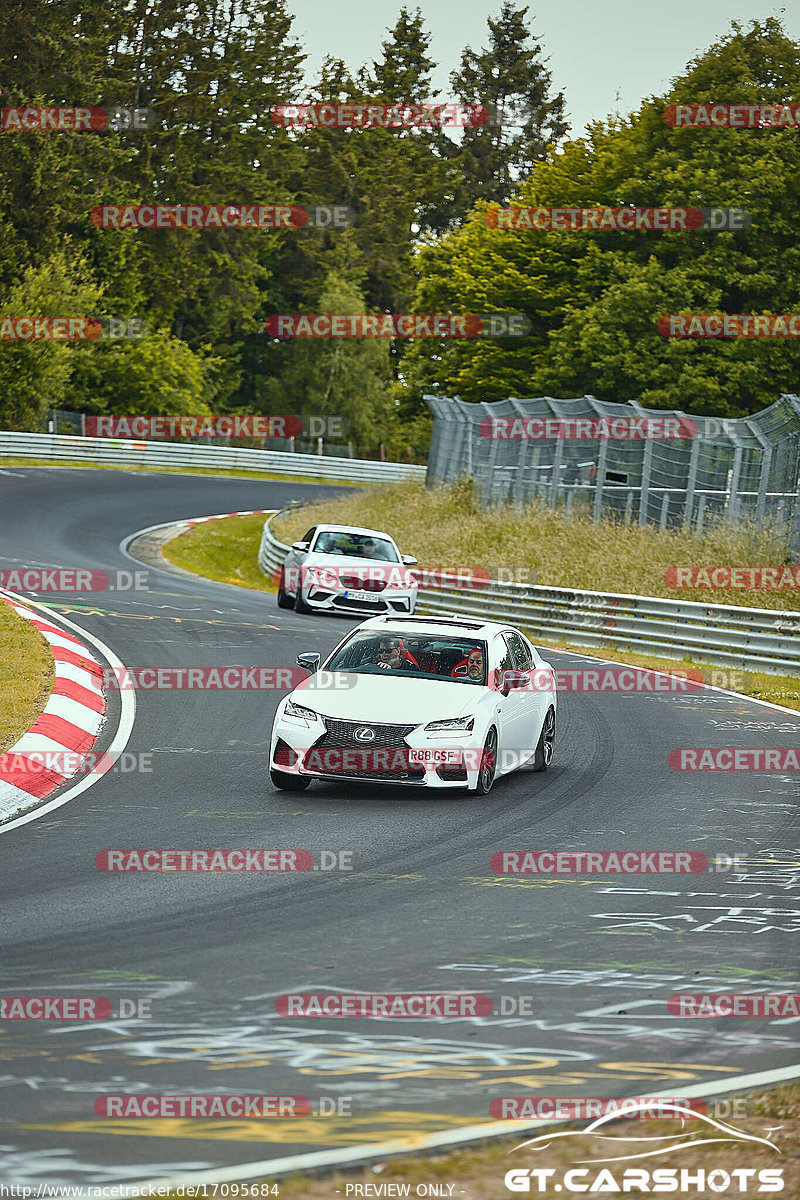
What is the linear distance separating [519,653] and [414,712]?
7.51ft

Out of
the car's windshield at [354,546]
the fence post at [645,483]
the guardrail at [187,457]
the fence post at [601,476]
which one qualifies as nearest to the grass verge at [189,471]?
the guardrail at [187,457]

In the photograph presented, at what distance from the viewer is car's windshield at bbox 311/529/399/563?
1064 inches

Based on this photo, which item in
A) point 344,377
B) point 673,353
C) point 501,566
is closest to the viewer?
point 501,566

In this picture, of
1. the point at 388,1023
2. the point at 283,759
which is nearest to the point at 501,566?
the point at 283,759

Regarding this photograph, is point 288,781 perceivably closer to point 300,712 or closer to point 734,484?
point 300,712

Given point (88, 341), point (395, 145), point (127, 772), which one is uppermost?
point (395, 145)

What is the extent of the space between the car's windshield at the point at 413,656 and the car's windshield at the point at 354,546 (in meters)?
14.1

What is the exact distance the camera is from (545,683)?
13516mm

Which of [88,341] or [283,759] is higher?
[88,341]

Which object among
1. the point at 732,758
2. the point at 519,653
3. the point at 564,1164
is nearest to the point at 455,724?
the point at 519,653

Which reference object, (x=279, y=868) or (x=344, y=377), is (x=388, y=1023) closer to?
(x=279, y=868)

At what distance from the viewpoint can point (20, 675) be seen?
51.6 feet

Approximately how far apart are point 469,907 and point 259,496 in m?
45.1

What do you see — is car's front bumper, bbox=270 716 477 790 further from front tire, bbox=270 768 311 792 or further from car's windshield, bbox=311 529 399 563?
car's windshield, bbox=311 529 399 563
